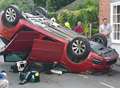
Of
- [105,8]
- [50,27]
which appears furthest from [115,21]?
[50,27]

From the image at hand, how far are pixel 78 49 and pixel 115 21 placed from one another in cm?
676

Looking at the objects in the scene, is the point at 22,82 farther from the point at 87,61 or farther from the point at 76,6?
the point at 76,6

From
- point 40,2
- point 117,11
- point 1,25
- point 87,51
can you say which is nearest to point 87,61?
point 87,51

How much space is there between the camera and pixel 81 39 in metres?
17.7

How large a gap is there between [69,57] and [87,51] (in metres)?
0.74

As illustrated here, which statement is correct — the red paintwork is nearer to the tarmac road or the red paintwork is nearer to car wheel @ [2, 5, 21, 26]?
car wheel @ [2, 5, 21, 26]

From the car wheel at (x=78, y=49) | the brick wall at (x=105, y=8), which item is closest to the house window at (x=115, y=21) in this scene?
the brick wall at (x=105, y=8)

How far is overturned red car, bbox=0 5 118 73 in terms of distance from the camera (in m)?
17.5

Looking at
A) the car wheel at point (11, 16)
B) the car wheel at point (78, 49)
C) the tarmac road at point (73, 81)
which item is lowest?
the tarmac road at point (73, 81)

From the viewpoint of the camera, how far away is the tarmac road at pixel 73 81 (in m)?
15.2

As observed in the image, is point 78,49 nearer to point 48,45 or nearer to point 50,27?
point 48,45

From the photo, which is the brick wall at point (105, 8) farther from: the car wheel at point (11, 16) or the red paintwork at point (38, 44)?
the car wheel at point (11, 16)

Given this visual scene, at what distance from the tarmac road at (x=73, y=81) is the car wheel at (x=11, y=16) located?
1731mm

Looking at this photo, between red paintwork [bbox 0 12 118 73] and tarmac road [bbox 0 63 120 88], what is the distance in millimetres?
654
